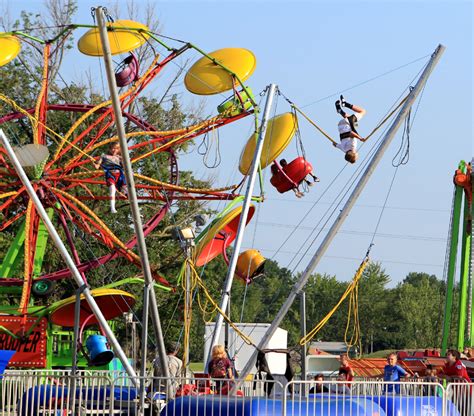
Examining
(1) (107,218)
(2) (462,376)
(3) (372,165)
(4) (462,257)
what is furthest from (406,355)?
(1) (107,218)

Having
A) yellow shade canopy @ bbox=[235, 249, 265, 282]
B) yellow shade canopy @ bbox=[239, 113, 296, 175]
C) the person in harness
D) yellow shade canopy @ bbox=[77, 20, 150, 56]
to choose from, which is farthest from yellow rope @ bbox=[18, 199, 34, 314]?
the person in harness

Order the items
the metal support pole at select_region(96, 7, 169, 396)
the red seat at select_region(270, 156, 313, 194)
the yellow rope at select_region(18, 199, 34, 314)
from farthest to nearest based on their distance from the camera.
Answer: the yellow rope at select_region(18, 199, 34, 314)
the red seat at select_region(270, 156, 313, 194)
the metal support pole at select_region(96, 7, 169, 396)

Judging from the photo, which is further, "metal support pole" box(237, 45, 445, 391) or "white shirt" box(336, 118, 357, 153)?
"white shirt" box(336, 118, 357, 153)

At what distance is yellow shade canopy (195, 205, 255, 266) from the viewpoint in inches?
801

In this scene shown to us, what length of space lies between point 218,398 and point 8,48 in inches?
523

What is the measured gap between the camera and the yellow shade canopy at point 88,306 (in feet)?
75.8

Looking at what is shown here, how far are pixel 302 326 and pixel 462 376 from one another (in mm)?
3690

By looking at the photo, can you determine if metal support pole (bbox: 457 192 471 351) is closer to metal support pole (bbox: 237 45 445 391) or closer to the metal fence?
the metal fence

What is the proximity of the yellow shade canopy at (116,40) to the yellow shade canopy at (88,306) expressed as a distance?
5.25 m

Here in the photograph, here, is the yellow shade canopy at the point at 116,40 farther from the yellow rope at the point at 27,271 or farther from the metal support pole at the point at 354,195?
the metal support pole at the point at 354,195

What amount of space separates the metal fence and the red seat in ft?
19.7

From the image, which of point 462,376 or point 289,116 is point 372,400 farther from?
point 289,116

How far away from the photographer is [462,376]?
17812 millimetres

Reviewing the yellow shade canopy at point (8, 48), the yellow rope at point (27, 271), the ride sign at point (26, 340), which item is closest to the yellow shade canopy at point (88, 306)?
the ride sign at point (26, 340)
